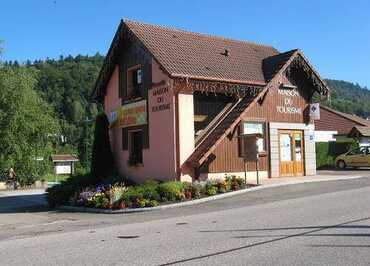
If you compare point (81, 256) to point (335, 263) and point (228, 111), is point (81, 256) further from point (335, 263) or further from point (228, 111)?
point (228, 111)

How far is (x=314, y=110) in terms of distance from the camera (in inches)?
1074

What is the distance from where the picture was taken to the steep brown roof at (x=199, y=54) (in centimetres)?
2330

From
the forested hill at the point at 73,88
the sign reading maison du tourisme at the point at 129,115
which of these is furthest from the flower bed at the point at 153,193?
the forested hill at the point at 73,88

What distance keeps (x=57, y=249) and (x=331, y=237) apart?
503 cm

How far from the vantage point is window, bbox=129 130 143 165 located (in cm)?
2544

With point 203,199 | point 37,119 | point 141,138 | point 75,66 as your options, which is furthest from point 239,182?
point 75,66

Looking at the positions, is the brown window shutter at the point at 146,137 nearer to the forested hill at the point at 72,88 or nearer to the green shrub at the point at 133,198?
the green shrub at the point at 133,198

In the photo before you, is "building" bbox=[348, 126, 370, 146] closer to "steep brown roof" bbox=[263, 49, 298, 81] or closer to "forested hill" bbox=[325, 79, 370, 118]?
"steep brown roof" bbox=[263, 49, 298, 81]

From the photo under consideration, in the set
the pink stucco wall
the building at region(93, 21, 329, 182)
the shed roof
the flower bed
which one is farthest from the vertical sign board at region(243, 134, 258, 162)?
the shed roof

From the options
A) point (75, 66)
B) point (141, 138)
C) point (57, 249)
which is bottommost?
point (57, 249)

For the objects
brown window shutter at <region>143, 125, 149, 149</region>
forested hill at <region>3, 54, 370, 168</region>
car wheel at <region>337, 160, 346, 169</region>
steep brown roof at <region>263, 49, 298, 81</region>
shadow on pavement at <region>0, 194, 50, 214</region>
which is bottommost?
shadow on pavement at <region>0, 194, 50, 214</region>

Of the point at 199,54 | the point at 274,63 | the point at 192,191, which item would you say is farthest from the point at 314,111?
the point at 192,191

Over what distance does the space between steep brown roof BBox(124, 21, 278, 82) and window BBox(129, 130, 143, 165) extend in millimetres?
3975

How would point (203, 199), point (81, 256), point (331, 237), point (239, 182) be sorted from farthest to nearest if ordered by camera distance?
point (239, 182) < point (203, 199) < point (331, 237) < point (81, 256)
